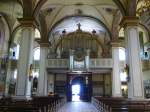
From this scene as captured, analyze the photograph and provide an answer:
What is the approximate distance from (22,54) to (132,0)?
829cm

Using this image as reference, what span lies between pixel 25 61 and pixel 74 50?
10.4 metres

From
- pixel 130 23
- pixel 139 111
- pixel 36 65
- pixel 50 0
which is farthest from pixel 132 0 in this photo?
pixel 36 65

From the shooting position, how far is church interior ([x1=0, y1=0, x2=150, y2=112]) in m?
12.6

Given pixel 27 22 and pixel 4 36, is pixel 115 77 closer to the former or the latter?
pixel 27 22

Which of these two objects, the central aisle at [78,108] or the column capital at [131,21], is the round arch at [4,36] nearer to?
the central aisle at [78,108]

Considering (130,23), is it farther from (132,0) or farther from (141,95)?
(141,95)

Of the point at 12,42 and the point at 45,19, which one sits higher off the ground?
the point at 45,19

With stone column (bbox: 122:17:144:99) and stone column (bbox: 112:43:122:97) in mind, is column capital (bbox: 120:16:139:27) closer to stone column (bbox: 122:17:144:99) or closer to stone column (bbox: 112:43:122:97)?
stone column (bbox: 122:17:144:99)

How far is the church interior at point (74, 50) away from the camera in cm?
1256

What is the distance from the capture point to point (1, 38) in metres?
21.3

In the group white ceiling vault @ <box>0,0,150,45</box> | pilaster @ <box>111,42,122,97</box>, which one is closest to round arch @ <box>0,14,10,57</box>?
white ceiling vault @ <box>0,0,150,45</box>

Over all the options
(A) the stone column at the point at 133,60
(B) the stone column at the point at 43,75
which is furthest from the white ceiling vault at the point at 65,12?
(A) the stone column at the point at 133,60

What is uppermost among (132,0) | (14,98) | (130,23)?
(132,0)

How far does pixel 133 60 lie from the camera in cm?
1216
